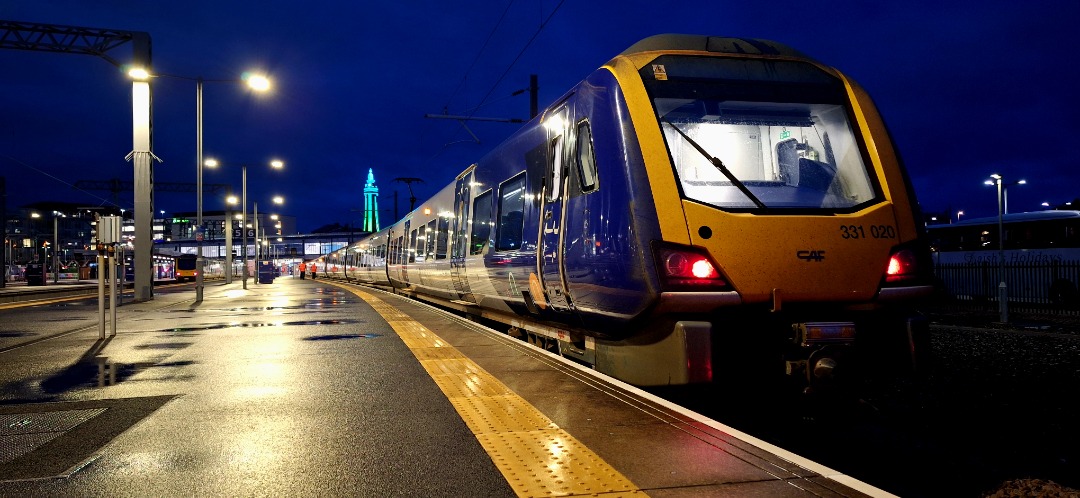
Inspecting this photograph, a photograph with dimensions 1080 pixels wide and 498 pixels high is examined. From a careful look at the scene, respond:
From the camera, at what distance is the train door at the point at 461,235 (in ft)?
36.6

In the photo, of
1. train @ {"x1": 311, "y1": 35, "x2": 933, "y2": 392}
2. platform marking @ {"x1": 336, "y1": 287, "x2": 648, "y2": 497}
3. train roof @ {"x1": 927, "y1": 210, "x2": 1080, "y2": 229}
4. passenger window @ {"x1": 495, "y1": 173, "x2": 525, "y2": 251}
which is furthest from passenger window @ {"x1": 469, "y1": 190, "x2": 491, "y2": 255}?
train roof @ {"x1": 927, "y1": 210, "x2": 1080, "y2": 229}

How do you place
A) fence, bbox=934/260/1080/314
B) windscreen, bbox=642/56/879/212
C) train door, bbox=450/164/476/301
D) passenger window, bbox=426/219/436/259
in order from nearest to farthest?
windscreen, bbox=642/56/879/212, train door, bbox=450/164/476/301, passenger window, bbox=426/219/436/259, fence, bbox=934/260/1080/314

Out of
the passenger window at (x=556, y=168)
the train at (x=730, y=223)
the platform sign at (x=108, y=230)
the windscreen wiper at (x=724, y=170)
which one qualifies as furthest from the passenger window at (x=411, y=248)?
the windscreen wiper at (x=724, y=170)

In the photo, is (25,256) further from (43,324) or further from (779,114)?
(779,114)

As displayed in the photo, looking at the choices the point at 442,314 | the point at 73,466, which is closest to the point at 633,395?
the point at 73,466

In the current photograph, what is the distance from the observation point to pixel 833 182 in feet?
17.5

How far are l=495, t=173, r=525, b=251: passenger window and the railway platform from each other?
1.25 metres

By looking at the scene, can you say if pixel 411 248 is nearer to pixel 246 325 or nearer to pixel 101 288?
pixel 246 325

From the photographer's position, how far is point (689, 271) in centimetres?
462

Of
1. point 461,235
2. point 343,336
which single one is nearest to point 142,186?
point 461,235

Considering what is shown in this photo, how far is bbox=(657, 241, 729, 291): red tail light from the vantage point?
15.1 feet

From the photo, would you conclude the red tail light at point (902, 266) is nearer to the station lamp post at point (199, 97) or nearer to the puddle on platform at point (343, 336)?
the puddle on platform at point (343, 336)

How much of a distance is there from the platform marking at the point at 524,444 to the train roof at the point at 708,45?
297 centimetres

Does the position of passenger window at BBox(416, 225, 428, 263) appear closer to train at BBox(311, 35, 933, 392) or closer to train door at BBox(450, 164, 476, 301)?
train door at BBox(450, 164, 476, 301)
